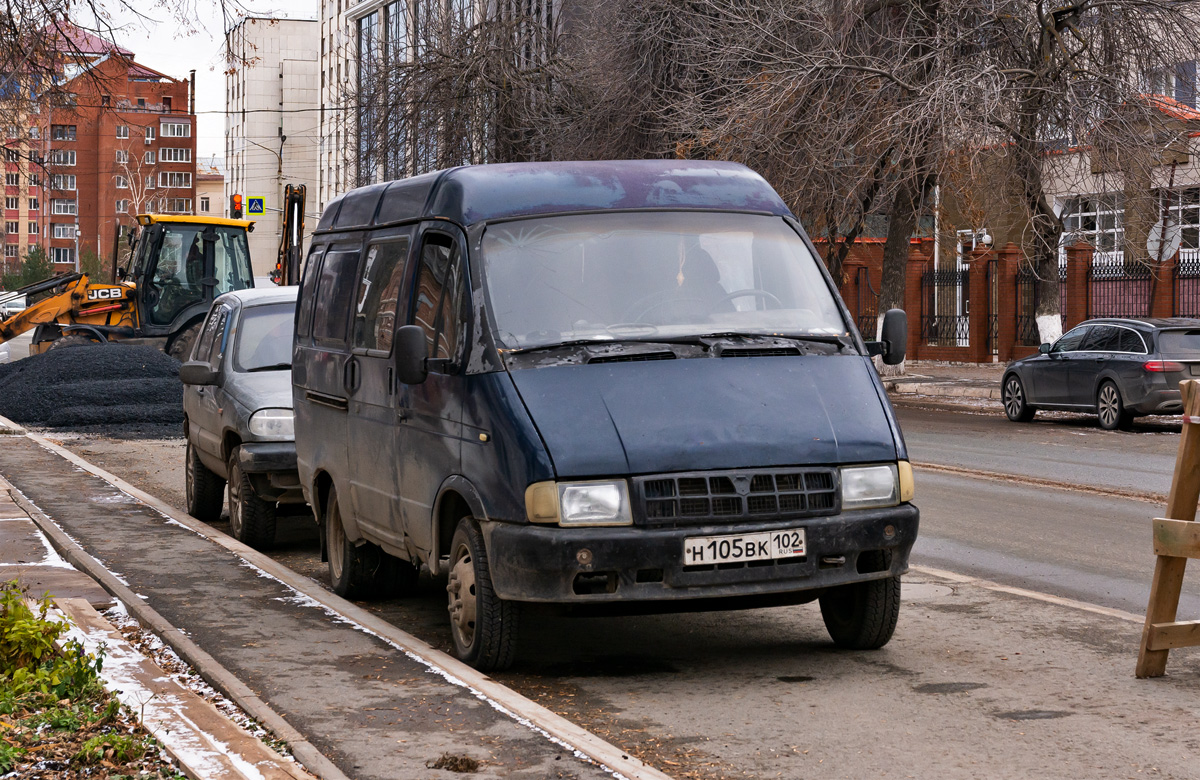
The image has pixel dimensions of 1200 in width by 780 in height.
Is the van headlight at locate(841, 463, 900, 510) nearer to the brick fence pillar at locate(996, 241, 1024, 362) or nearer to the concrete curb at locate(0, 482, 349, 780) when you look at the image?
the concrete curb at locate(0, 482, 349, 780)

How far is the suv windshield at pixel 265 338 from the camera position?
453 inches

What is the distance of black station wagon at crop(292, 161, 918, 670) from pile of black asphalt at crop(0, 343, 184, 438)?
1526 cm

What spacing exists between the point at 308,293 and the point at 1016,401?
16451 millimetres

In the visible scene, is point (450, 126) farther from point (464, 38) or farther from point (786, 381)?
point (786, 381)

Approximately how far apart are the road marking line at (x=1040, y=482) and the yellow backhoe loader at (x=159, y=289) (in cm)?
1847

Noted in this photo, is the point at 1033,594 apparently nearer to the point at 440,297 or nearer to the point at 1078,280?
the point at 440,297

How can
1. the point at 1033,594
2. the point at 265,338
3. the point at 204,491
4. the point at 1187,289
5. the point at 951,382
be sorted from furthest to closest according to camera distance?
the point at 1187,289 < the point at 951,382 < the point at 204,491 < the point at 265,338 < the point at 1033,594

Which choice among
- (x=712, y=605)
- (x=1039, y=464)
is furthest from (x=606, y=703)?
(x=1039, y=464)

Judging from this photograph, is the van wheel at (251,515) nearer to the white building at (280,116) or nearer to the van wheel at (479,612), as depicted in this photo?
the van wheel at (479,612)

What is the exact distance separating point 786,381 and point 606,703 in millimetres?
1582

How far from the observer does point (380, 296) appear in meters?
7.85

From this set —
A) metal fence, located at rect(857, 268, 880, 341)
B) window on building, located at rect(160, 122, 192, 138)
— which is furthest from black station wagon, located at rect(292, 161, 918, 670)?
window on building, located at rect(160, 122, 192, 138)

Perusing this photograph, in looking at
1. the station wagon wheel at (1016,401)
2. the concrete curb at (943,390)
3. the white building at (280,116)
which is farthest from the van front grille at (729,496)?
the white building at (280,116)

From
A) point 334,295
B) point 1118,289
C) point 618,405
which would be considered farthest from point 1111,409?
point 618,405
